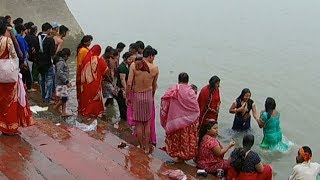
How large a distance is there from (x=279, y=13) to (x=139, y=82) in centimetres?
3434

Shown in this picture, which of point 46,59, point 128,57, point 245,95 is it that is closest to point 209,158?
point 245,95

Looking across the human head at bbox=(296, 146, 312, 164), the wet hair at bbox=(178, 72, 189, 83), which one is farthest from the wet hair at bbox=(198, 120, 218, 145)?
the human head at bbox=(296, 146, 312, 164)

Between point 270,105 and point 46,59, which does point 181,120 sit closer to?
point 270,105

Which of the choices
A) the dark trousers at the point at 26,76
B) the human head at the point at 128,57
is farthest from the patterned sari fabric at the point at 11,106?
the dark trousers at the point at 26,76

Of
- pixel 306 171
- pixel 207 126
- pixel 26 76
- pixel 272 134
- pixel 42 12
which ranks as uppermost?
pixel 42 12

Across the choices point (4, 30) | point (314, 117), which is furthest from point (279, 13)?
point (4, 30)

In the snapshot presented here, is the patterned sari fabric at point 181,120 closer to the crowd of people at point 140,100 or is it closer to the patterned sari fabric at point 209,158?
the crowd of people at point 140,100

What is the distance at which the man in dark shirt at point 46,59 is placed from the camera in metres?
9.38

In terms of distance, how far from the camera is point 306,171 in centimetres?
617

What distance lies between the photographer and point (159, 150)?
804cm

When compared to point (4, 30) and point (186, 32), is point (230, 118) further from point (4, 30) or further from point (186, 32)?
point (186, 32)

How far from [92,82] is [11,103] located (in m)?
2.38

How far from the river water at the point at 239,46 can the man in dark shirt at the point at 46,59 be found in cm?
233

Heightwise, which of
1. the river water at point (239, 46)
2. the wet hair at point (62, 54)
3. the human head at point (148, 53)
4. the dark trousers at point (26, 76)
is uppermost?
the human head at point (148, 53)
